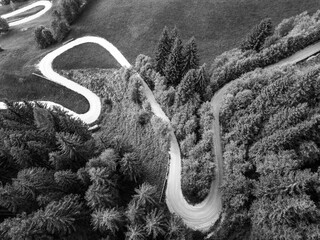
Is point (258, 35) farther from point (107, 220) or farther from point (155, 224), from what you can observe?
point (107, 220)

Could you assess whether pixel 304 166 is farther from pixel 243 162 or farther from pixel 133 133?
pixel 133 133

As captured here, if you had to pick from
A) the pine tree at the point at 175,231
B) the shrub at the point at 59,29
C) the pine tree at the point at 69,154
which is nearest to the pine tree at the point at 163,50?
the pine tree at the point at 69,154

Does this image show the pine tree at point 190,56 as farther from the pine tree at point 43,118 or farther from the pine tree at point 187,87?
the pine tree at point 43,118

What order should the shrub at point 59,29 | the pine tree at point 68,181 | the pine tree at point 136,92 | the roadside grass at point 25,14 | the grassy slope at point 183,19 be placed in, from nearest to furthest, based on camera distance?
the pine tree at point 68,181
the pine tree at point 136,92
the grassy slope at point 183,19
the shrub at point 59,29
the roadside grass at point 25,14

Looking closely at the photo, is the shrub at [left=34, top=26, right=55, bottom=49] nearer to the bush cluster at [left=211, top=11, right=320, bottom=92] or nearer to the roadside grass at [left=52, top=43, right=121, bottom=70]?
the roadside grass at [left=52, top=43, right=121, bottom=70]

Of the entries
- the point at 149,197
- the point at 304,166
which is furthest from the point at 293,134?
the point at 149,197

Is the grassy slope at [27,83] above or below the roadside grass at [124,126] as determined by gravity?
above

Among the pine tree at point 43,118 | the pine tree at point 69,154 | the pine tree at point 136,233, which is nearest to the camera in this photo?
the pine tree at point 136,233
